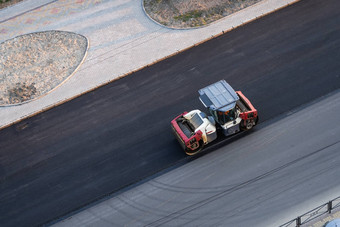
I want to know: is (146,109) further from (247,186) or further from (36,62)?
(36,62)

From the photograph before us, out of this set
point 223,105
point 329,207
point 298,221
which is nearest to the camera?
point 298,221

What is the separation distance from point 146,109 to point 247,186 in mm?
7971

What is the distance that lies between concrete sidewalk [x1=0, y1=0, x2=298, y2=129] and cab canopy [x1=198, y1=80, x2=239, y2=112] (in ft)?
23.0

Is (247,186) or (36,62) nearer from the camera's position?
(247,186)

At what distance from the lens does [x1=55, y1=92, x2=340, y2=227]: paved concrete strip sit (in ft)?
66.7

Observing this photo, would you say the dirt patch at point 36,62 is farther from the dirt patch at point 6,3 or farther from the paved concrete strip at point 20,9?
the dirt patch at point 6,3

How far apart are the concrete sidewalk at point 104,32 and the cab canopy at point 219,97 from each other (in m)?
7.01

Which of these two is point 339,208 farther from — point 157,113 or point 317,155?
point 157,113

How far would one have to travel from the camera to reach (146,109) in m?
26.2

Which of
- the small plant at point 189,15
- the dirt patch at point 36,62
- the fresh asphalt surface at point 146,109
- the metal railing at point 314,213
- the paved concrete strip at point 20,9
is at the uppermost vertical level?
the paved concrete strip at point 20,9

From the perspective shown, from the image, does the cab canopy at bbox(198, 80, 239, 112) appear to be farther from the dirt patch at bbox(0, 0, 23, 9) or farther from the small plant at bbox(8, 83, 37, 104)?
the dirt patch at bbox(0, 0, 23, 9)

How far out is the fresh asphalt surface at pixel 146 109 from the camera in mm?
22891

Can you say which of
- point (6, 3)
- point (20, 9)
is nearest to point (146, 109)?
point (20, 9)

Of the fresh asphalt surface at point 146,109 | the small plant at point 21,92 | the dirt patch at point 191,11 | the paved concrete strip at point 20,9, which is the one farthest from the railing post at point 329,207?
the paved concrete strip at point 20,9
